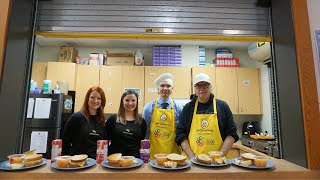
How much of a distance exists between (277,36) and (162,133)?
1.22m

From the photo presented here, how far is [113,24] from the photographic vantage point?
1.37m

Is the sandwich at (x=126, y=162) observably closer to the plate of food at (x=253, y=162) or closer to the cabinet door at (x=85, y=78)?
the plate of food at (x=253, y=162)

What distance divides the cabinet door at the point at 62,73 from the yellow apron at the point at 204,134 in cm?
247

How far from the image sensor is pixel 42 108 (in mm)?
2957

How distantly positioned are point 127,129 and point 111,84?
6.28 ft

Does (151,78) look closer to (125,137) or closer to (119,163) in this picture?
(125,137)

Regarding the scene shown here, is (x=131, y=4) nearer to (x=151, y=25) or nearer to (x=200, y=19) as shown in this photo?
(x=151, y=25)

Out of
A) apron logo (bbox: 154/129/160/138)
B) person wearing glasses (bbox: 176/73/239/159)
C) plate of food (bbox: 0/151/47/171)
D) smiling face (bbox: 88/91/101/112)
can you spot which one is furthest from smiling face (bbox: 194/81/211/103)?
plate of food (bbox: 0/151/47/171)

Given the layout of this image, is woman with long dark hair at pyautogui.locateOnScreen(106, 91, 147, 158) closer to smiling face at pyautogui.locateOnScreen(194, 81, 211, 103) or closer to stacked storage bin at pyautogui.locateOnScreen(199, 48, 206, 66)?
smiling face at pyautogui.locateOnScreen(194, 81, 211, 103)

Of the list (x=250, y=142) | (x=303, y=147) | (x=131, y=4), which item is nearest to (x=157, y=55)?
(x=250, y=142)

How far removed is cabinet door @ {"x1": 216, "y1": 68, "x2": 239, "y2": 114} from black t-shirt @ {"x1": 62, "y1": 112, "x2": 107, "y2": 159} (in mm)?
2403

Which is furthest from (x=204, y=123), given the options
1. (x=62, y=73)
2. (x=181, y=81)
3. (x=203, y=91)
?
(x=62, y=73)

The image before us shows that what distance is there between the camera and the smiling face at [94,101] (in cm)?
190

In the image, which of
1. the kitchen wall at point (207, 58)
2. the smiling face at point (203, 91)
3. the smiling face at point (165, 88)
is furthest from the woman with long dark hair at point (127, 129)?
the kitchen wall at point (207, 58)
